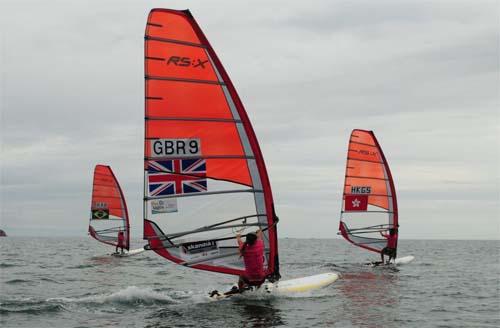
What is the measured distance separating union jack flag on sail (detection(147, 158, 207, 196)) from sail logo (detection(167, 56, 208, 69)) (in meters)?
1.71

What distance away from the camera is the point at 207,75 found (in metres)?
11.2

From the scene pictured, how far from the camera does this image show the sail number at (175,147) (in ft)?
35.9

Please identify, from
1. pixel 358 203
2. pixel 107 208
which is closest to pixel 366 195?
pixel 358 203

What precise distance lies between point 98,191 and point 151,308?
1920 centimetres

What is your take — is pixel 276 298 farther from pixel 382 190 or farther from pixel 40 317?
pixel 382 190

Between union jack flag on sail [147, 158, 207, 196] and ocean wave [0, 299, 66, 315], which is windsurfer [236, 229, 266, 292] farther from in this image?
ocean wave [0, 299, 66, 315]

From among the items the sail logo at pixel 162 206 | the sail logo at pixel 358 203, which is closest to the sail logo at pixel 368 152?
the sail logo at pixel 358 203

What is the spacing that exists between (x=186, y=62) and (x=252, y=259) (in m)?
3.75

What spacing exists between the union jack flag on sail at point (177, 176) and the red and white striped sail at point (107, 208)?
60.2 feet

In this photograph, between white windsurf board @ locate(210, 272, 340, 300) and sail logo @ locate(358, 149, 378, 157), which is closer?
white windsurf board @ locate(210, 272, 340, 300)

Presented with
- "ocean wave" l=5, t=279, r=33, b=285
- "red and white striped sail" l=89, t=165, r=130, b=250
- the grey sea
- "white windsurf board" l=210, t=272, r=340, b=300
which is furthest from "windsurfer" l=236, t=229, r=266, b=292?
"red and white striped sail" l=89, t=165, r=130, b=250

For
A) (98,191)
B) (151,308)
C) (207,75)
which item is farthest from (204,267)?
(98,191)

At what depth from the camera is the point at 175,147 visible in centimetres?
1104

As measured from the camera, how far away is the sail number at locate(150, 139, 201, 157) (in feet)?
35.9
